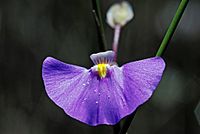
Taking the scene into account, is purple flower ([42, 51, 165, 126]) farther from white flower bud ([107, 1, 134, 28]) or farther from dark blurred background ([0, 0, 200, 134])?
dark blurred background ([0, 0, 200, 134])

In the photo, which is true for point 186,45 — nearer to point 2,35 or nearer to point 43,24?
point 43,24

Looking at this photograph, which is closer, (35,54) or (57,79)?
(57,79)

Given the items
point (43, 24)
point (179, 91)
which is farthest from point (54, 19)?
point (179, 91)

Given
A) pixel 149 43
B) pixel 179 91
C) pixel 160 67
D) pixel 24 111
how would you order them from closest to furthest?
pixel 160 67 < pixel 24 111 < pixel 179 91 < pixel 149 43

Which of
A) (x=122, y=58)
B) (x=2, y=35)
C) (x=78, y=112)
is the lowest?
(x=122, y=58)

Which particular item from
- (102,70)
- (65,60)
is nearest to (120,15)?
(102,70)

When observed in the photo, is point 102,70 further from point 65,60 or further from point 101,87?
point 65,60

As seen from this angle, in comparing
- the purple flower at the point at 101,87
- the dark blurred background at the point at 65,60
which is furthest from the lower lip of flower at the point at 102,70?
the dark blurred background at the point at 65,60
